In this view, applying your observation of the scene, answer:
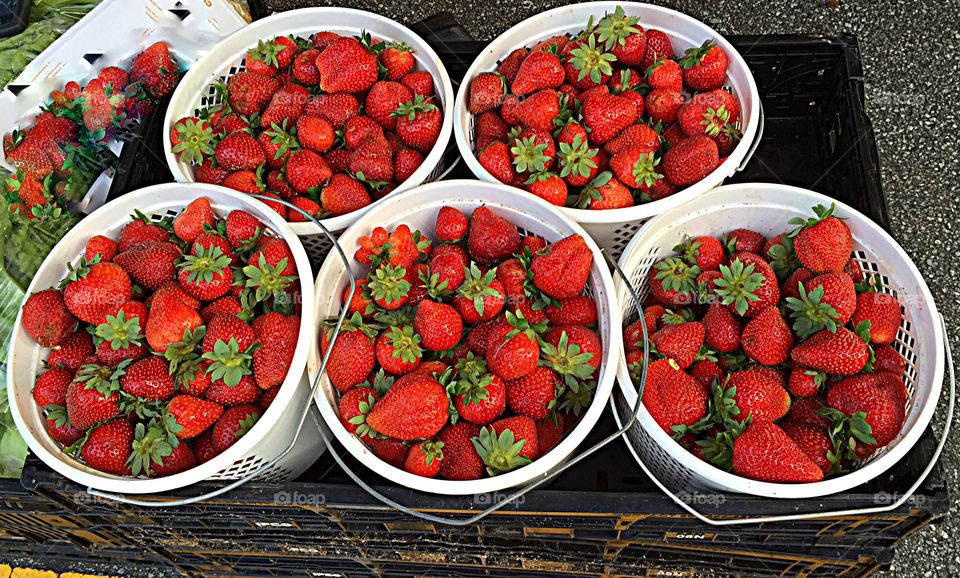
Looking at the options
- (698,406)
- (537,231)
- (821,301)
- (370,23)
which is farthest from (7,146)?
(821,301)

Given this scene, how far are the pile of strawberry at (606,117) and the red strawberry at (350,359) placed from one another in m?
0.46

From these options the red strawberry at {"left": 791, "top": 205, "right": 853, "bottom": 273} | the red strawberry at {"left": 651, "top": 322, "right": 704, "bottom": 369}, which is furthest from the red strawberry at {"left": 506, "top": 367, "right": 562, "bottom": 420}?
the red strawberry at {"left": 791, "top": 205, "right": 853, "bottom": 273}

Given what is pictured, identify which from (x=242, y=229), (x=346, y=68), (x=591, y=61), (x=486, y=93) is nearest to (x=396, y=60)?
(x=346, y=68)

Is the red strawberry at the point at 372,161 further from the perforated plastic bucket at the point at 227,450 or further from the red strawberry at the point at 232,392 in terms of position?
the red strawberry at the point at 232,392

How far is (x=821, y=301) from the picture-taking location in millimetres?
1258

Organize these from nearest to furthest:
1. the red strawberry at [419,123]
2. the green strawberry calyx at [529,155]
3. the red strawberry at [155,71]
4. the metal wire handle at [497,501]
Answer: the metal wire handle at [497,501] → the green strawberry calyx at [529,155] → the red strawberry at [419,123] → the red strawberry at [155,71]

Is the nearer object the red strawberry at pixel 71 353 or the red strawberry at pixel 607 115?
the red strawberry at pixel 71 353

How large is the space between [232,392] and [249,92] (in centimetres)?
73

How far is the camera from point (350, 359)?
1223 mm

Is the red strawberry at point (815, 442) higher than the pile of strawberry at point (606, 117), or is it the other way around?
the pile of strawberry at point (606, 117)

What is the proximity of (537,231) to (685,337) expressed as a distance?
0.36 meters

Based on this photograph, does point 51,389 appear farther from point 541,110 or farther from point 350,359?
point 541,110

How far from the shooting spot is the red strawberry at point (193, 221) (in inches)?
52.5

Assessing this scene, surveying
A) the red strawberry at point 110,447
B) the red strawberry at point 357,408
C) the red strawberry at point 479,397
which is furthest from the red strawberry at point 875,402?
the red strawberry at point 110,447
